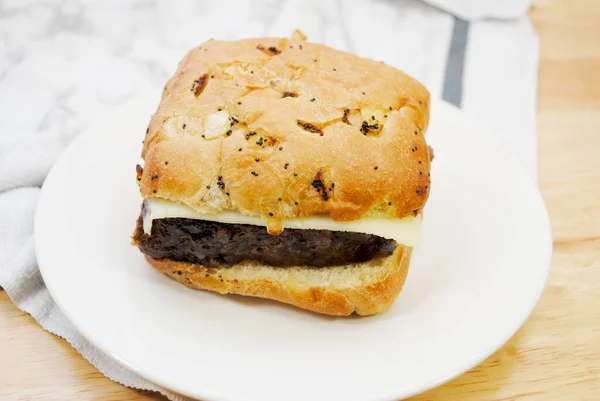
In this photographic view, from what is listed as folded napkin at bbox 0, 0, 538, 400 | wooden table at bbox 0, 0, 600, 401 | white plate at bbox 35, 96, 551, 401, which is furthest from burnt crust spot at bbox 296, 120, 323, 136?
folded napkin at bbox 0, 0, 538, 400

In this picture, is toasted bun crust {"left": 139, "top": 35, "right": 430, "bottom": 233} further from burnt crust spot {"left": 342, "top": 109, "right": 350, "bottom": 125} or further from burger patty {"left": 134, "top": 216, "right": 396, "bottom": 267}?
burger patty {"left": 134, "top": 216, "right": 396, "bottom": 267}

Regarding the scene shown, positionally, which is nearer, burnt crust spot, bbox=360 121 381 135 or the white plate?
the white plate

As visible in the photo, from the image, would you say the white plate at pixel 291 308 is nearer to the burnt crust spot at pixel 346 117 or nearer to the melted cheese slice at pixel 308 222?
the melted cheese slice at pixel 308 222

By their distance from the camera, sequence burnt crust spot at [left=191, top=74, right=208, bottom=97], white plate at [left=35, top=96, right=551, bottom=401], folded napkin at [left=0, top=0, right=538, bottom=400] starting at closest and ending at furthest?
white plate at [left=35, top=96, right=551, bottom=401]
burnt crust spot at [left=191, top=74, right=208, bottom=97]
folded napkin at [left=0, top=0, right=538, bottom=400]

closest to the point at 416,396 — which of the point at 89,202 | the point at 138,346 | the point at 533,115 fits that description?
the point at 138,346

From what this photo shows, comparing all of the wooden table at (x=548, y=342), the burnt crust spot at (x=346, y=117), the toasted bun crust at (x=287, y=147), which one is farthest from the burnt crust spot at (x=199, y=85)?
the wooden table at (x=548, y=342)

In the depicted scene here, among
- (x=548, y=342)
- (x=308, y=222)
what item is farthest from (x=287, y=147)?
(x=548, y=342)

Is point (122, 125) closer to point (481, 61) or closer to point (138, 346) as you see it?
point (138, 346)

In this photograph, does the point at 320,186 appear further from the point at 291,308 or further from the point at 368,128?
the point at 291,308

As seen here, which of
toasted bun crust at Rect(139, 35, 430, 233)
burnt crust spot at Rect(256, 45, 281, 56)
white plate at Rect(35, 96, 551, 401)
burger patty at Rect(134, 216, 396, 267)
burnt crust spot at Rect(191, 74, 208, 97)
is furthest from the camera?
burnt crust spot at Rect(256, 45, 281, 56)
